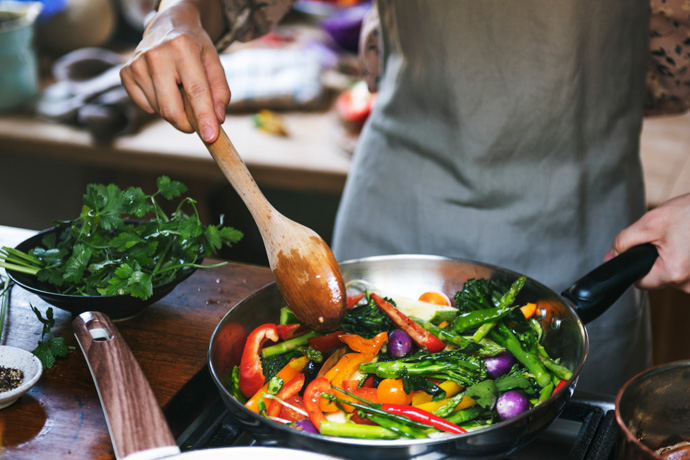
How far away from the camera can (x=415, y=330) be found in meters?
1.08

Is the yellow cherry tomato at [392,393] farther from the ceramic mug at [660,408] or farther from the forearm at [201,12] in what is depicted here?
the forearm at [201,12]

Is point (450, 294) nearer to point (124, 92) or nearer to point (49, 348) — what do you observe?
point (49, 348)

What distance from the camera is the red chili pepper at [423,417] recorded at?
89 centimetres

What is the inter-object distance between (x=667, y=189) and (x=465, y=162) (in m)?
0.97

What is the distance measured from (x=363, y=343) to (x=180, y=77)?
0.55 meters

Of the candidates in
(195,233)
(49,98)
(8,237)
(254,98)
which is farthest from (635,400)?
(49,98)

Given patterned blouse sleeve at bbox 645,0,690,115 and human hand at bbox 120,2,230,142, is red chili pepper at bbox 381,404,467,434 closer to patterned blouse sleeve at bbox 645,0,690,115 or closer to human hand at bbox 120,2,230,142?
human hand at bbox 120,2,230,142

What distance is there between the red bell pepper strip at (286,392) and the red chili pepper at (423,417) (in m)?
0.14

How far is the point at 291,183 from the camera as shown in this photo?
2.47m

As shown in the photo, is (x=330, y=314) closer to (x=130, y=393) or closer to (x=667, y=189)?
(x=130, y=393)

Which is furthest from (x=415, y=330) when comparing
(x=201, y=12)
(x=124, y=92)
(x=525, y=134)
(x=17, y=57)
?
(x=17, y=57)

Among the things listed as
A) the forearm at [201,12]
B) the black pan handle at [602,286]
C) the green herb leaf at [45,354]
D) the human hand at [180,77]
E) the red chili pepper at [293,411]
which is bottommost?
the red chili pepper at [293,411]

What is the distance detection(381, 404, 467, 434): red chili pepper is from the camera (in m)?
0.89

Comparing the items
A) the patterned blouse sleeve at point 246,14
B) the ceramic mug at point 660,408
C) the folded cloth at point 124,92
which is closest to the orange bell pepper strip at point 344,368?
the ceramic mug at point 660,408
